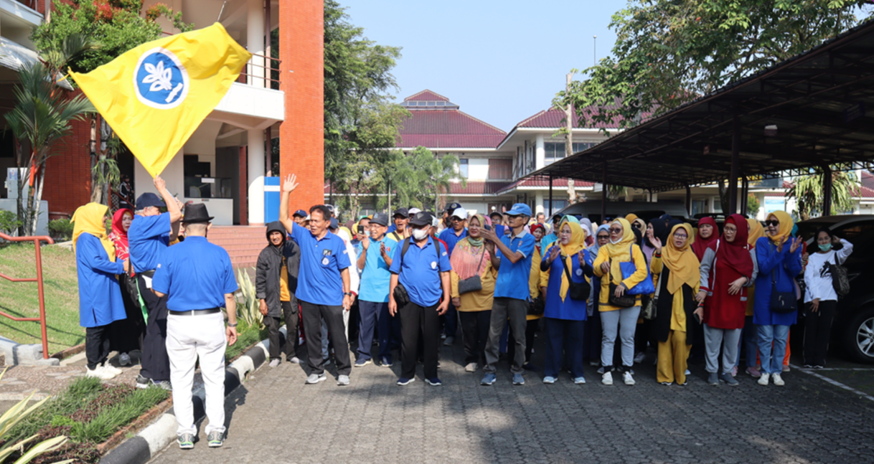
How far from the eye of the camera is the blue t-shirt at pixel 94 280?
6059 mm

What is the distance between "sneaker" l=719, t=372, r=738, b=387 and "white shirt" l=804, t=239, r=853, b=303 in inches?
60.3

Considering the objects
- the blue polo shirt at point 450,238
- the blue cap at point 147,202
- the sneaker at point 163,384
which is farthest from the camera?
the blue polo shirt at point 450,238

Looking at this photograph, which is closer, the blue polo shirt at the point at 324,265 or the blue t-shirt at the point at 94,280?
the blue t-shirt at the point at 94,280

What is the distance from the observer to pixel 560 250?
7.00 metres

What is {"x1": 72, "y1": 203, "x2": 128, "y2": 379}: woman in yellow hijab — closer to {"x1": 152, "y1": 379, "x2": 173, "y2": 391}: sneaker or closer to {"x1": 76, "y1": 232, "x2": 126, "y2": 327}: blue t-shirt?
{"x1": 76, "y1": 232, "x2": 126, "y2": 327}: blue t-shirt

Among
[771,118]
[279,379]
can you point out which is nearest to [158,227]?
[279,379]

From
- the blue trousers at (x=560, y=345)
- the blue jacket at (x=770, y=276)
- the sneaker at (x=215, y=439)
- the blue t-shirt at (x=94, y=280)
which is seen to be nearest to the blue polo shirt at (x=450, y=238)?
the blue trousers at (x=560, y=345)

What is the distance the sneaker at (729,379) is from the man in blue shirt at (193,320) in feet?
18.0

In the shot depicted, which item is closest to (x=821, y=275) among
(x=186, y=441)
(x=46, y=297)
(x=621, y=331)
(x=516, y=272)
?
(x=621, y=331)

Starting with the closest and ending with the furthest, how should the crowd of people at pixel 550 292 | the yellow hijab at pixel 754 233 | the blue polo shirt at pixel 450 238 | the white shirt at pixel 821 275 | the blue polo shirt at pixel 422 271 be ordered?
1. the crowd of people at pixel 550 292
2. the blue polo shirt at pixel 422 271
3. the yellow hijab at pixel 754 233
4. the white shirt at pixel 821 275
5. the blue polo shirt at pixel 450 238

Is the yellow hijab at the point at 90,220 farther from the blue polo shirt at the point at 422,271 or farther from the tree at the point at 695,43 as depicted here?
the tree at the point at 695,43

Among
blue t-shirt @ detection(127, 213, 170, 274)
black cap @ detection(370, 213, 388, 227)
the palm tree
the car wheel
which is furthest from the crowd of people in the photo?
the palm tree

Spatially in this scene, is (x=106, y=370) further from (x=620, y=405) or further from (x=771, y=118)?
(x=771, y=118)

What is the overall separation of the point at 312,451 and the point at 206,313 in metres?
1.40
